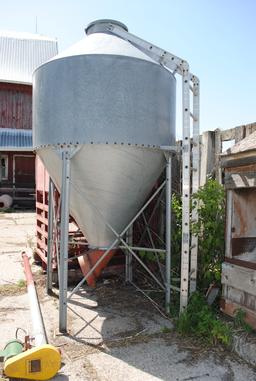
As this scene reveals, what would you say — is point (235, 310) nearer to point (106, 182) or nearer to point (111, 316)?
point (111, 316)

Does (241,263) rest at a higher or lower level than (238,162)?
lower

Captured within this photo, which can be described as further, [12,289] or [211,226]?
[12,289]

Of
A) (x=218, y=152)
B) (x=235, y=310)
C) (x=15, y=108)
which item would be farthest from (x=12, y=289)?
(x=15, y=108)

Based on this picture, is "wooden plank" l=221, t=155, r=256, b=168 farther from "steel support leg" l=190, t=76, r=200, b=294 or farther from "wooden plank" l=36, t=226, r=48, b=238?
"wooden plank" l=36, t=226, r=48, b=238

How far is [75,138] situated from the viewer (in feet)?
12.8

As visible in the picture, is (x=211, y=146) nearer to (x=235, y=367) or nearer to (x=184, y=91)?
(x=184, y=91)

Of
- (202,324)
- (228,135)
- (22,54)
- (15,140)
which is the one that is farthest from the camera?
(22,54)

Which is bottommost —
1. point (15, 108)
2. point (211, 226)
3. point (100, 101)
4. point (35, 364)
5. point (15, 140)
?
point (35, 364)

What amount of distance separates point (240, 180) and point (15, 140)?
15115mm

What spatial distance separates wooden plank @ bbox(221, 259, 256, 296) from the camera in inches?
137

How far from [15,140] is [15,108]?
2.02 m

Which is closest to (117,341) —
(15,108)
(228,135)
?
(228,135)

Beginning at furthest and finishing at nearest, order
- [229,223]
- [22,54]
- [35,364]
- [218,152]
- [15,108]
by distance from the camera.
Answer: [22,54] < [15,108] < [218,152] < [229,223] < [35,364]

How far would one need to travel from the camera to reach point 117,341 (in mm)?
3797
